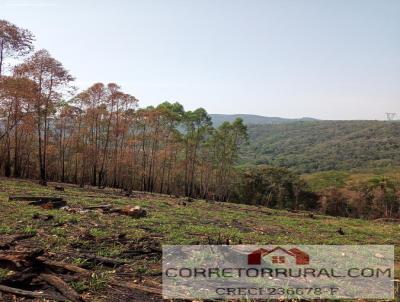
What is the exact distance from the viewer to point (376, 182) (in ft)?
192

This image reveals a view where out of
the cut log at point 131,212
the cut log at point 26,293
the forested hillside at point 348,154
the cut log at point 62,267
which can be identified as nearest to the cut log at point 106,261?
the cut log at point 62,267

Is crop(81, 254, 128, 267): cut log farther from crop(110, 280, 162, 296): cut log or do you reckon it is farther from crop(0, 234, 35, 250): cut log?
crop(0, 234, 35, 250): cut log

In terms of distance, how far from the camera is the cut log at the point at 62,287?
5.68 m

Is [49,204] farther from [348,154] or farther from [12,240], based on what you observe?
[348,154]

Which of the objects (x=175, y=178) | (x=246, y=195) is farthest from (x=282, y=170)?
(x=175, y=178)

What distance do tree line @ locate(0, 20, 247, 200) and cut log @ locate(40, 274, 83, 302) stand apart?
2619 cm

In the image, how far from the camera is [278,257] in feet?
28.5

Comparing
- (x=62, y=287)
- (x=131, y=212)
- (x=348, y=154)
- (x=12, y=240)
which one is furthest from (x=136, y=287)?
(x=348, y=154)

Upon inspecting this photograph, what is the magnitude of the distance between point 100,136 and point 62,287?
3902 centimetres

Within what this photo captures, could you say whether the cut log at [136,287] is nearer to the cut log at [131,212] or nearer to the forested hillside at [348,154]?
→ the cut log at [131,212]

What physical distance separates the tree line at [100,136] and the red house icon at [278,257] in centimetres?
2636

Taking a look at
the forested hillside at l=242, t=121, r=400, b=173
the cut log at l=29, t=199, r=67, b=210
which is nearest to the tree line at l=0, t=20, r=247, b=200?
the cut log at l=29, t=199, r=67, b=210

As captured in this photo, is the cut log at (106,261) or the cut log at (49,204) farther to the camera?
the cut log at (49,204)

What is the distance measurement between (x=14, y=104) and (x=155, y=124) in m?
19.0
